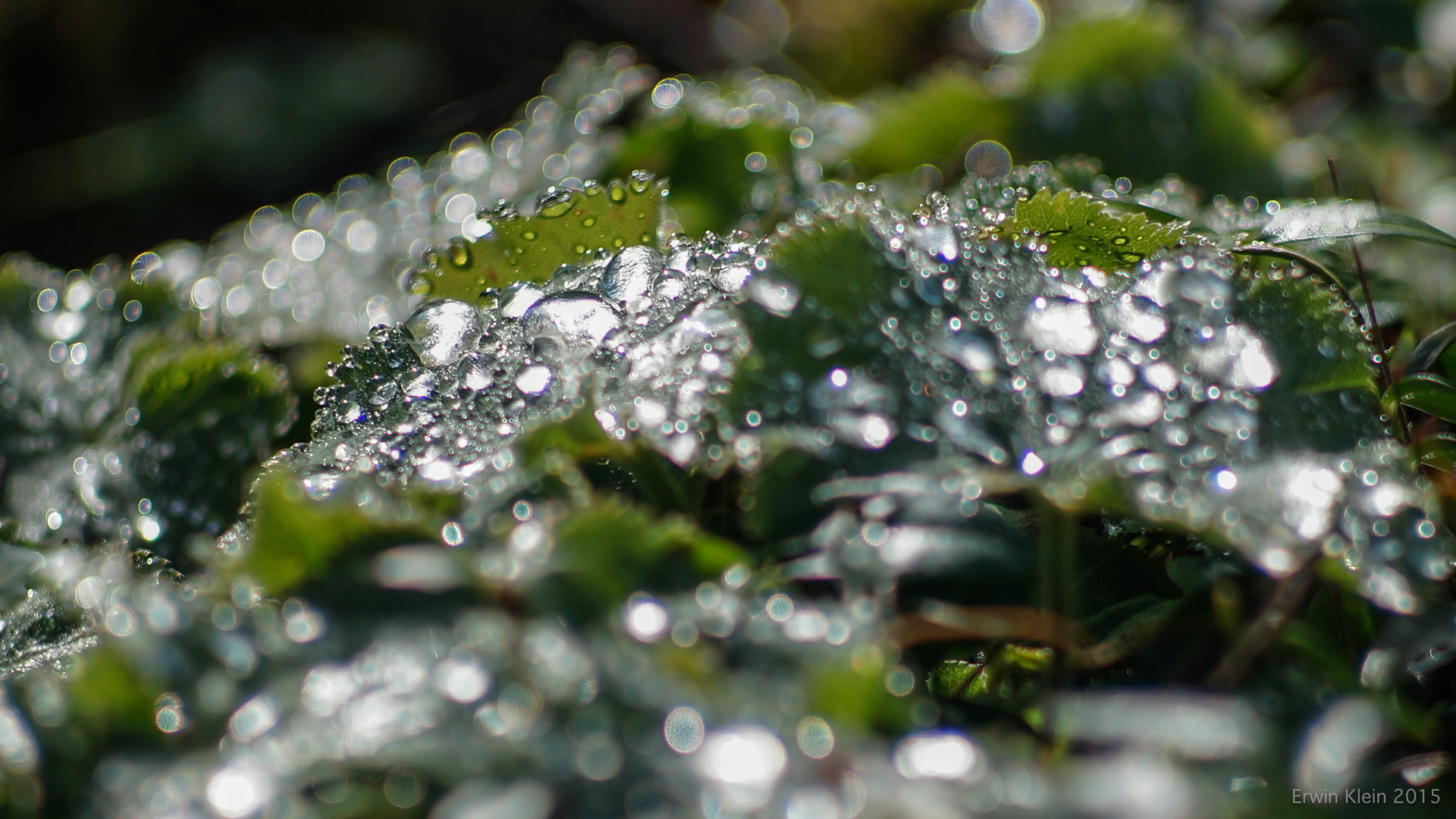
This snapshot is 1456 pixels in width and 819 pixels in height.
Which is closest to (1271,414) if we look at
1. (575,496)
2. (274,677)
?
(575,496)

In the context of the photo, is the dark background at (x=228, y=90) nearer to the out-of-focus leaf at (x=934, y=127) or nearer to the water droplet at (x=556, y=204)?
the out-of-focus leaf at (x=934, y=127)

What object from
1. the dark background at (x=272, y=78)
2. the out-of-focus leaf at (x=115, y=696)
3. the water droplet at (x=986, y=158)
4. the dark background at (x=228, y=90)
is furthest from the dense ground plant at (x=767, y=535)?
the dark background at (x=228, y=90)

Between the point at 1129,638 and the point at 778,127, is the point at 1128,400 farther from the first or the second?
the point at 778,127

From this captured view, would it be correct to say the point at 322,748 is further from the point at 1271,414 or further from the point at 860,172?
the point at 860,172

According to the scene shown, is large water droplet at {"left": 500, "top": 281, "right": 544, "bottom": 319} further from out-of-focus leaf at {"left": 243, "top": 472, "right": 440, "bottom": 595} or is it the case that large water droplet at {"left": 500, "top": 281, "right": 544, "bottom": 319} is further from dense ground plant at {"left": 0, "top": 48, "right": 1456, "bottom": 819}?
out-of-focus leaf at {"left": 243, "top": 472, "right": 440, "bottom": 595}

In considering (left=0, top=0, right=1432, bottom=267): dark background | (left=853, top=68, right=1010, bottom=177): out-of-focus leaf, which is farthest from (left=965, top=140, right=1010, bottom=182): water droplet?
(left=0, top=0, right=1432, bottom=267): dark background
